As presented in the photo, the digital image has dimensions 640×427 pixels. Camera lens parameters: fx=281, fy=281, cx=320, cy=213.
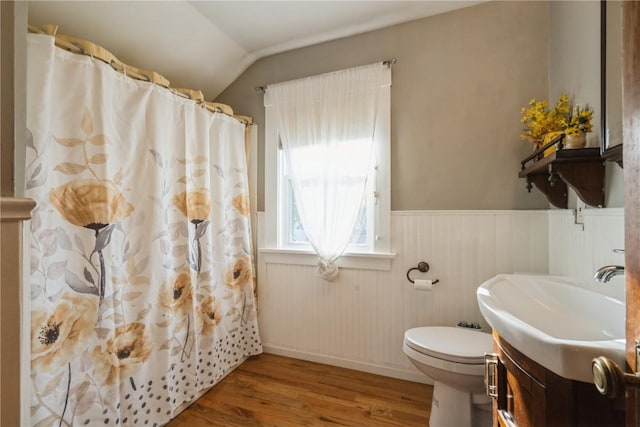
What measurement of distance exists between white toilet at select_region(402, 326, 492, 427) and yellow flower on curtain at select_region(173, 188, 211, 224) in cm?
141

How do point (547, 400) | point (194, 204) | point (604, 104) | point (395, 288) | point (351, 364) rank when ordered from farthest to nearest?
point (351, 364) < point (395, 288) < point (194, 204) < point (604, 104) < point (547, 400)

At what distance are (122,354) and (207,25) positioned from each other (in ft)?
6.70

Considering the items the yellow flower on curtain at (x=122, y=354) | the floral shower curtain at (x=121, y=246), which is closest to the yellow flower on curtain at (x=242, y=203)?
the floral shower curtain at (x=121, y=246)

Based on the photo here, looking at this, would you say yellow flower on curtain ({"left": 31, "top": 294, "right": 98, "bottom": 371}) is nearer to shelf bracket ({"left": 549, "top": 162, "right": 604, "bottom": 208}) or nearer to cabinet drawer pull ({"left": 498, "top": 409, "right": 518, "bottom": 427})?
cabinet drawer pull ({"left": 498, "top": 409, "right": 518, "bottom": 427})

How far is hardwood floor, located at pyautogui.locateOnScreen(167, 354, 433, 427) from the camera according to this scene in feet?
5.06

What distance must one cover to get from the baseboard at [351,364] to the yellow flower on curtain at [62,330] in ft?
4.41

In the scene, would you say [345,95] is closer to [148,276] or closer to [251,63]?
[251,63]

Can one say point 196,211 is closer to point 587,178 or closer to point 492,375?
point 492,375

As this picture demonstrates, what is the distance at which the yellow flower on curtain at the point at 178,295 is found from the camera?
1529mm

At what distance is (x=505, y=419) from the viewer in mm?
912

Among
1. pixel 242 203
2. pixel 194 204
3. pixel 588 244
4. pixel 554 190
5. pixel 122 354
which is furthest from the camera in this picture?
pixel 242 203

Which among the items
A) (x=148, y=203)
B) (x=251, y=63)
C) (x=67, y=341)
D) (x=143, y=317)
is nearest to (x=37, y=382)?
(x=67, y=341)

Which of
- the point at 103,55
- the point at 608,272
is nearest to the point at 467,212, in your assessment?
the point at 608,272

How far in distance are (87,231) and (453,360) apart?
172 centimetres
